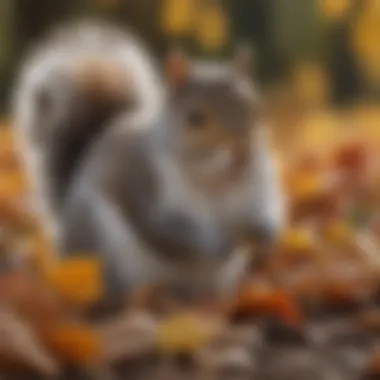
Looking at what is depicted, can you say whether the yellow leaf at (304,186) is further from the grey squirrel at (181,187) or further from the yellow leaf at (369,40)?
the yellow leaf at (369,40)

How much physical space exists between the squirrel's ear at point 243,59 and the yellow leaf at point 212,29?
0.06 feet

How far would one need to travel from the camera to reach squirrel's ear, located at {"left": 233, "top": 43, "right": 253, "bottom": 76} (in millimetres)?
1086

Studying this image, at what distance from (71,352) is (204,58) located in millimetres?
350

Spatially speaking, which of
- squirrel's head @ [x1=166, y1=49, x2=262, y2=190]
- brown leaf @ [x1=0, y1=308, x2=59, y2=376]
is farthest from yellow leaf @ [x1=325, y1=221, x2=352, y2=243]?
brown leaf @ [x1=0, y1=308, x2=59, y2=376]

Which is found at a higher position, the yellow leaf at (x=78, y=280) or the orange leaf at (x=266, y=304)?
the yellow leaf at (x=78, y=280)

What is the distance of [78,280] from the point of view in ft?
3.43

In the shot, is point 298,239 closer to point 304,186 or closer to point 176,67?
point 304,186

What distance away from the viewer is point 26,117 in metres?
1.07

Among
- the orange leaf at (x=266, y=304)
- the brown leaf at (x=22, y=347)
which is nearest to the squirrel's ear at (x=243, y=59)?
the orange leaf at (x=266, y=304)

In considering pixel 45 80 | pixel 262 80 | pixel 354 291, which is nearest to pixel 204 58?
pixel 262 80

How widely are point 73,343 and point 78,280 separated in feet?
0.23

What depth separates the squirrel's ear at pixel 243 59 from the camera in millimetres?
1086

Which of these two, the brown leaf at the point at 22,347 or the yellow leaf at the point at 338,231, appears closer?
the brown leaf at the point at 22,347

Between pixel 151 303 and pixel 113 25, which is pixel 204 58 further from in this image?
pixel 151 303
